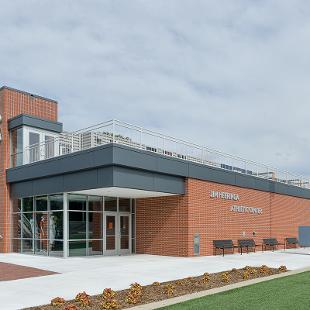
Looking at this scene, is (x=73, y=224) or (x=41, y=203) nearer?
(x=73, y=224)

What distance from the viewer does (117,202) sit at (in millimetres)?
23953

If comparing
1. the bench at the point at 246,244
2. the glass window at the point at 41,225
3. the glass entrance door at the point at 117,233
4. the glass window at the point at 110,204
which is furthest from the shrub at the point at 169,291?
the bench at the point at 246,244

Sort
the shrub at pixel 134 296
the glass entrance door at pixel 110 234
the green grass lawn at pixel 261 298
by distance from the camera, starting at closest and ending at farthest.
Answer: the green grass lawn at pixel 261 298
the shrub at pixel 134 296
the glass entrance door at pixel 110 234

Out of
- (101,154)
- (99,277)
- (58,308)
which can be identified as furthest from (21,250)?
(58,308)

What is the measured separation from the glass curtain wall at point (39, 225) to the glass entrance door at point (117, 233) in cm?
239

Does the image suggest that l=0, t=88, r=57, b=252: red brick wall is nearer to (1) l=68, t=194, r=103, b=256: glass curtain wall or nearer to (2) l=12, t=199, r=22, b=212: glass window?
(2) l=12, t=199, r=22, b=212: glass window

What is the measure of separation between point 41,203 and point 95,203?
306 centimetres

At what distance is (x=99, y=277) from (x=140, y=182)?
6408 mm

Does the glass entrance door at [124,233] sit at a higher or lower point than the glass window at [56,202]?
lower

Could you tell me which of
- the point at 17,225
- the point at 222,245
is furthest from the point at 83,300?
the point at 17,225

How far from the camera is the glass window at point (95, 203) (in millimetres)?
22717

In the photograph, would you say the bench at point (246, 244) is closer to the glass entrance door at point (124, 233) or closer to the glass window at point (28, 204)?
the glass entrance door at point (124, 233)

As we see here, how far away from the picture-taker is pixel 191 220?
22.4 m

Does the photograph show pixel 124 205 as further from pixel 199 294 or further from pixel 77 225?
pixel 199 294
